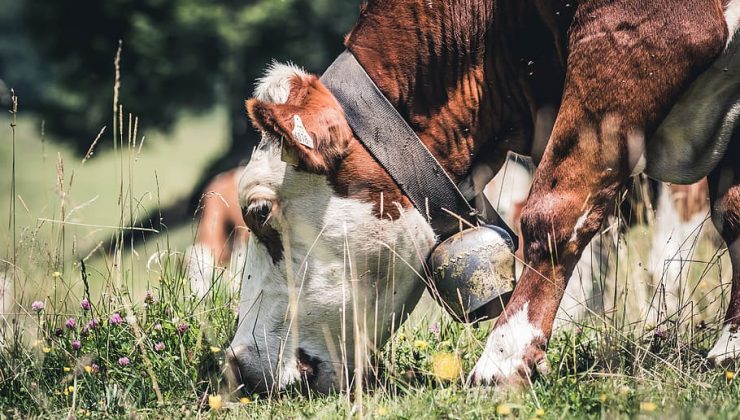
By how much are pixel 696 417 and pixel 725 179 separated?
1.52 metres

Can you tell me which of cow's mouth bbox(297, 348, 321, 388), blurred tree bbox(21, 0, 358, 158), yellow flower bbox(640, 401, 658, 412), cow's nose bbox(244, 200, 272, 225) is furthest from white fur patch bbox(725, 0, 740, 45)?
blurred tree bbox(21, 0, 358, 158)

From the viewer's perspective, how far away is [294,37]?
1506 cm

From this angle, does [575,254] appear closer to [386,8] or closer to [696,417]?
[696,417]

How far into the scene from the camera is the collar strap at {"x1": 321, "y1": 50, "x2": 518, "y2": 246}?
3.79 m

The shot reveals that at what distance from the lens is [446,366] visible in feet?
12.1

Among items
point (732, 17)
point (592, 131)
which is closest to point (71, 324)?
point (592, 131)

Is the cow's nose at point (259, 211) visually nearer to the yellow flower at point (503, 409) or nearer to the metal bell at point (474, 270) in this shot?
the metal bell at point (474, 270)

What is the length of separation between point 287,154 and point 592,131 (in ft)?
3.77

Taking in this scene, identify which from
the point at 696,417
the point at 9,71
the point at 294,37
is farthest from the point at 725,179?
the point at 9,71

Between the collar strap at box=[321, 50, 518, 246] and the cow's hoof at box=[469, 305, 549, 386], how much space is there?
0.63m

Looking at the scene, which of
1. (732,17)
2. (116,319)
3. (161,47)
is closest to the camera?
(732,17)

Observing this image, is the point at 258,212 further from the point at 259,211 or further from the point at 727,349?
the point at 727,349

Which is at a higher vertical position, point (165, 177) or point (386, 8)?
point (386, 8)

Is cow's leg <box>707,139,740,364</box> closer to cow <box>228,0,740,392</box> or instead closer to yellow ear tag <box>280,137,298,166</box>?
cow <box>228,0,740,392</box>
